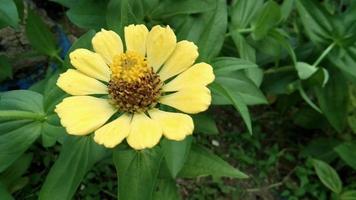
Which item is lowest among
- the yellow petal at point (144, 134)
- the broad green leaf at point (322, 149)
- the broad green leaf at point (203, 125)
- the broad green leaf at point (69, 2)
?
the broad green leaf at point (322, 149)

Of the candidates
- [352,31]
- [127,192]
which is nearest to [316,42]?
[352,31]

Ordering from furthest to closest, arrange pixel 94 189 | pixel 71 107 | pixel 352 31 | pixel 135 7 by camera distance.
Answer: pixel 352 31 < pixel 94 189 < pixel 135 7 < pixel 71 107

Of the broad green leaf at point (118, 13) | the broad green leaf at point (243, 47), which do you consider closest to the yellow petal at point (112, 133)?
the broad green leaf at point (118, 13)

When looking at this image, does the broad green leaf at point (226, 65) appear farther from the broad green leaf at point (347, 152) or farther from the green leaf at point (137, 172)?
the broad green leaf at point (347, 152)

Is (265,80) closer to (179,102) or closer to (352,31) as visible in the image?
(352,31)

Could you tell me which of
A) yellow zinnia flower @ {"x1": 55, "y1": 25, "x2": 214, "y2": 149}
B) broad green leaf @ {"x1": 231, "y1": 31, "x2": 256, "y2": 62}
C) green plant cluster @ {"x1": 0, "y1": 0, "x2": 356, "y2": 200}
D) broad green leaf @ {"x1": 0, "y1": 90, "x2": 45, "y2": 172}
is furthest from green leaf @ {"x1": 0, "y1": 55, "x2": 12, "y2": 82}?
broad green leaf @ {"x1": 231, "y1": 31, "x2": 256, "y2": 62}
